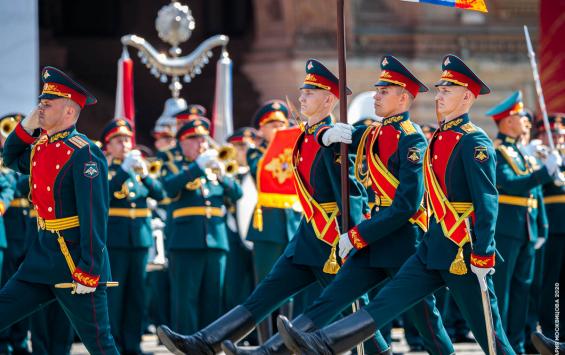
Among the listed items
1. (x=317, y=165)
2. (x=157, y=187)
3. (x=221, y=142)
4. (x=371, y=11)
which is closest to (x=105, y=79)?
(x=371, y=11)

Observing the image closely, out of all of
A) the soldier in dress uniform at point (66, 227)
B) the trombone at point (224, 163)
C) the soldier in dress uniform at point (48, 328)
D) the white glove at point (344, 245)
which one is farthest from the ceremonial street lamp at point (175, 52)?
the white glove at point (344, 245)

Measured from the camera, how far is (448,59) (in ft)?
26.8

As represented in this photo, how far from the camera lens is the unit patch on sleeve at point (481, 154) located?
25.5 ft

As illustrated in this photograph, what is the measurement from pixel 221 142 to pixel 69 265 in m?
6.09

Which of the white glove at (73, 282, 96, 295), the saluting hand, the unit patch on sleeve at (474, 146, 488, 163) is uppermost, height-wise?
the saluting hand

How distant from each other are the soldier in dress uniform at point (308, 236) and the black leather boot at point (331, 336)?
0.55 meters

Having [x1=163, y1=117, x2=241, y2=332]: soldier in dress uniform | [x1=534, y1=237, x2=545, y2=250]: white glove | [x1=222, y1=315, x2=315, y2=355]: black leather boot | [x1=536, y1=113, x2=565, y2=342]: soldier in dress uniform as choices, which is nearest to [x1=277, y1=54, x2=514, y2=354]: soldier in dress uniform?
[x1=222, y1=315, x2=315, y2=355]: black leather boot

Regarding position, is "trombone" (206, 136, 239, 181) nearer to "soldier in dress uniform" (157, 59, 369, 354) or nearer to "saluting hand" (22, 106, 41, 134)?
"soldier in dress uniform" (157, 59, 369, 354)

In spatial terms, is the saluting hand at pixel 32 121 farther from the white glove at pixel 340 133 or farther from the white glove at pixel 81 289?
the white glove at pixel 340 133

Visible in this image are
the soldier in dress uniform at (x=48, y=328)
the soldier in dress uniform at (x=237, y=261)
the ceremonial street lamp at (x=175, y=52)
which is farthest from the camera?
the ceremonial street lamp at (x=175, y=52)

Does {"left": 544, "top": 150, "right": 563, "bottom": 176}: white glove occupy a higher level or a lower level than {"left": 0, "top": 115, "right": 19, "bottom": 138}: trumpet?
lower

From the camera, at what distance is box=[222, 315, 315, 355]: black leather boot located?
7.75m

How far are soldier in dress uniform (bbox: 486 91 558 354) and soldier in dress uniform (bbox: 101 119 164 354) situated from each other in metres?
2.61

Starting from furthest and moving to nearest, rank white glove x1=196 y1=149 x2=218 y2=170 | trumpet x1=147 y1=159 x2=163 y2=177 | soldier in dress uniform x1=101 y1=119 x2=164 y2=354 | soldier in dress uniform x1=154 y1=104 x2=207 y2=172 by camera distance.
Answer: soldier in dress uniform x1=154 y1=104 x2=207 y2=172
trumpet x1=147 y1=159 x2=163 y2=177
soldier in dress uniform x1=101 y1=119 x2=164 y2=354
white glove x1=196 y1=149 x2=218 y2=170
